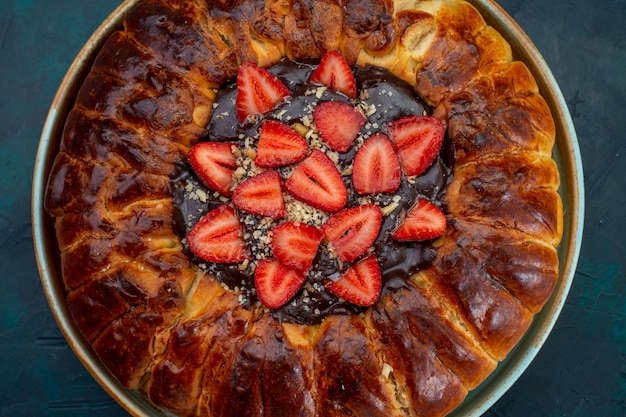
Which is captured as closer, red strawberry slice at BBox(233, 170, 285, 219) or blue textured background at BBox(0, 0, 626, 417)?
red strawberry slice at BBox(233, 170, 285, 219)

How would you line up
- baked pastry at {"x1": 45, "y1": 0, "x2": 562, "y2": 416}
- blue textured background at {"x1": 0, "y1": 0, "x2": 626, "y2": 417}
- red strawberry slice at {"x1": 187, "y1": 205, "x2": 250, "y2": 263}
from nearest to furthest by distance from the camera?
baked pastry at {"x1": 45, "y1": 0, "x2": 562, "y2": 416} < red strawberry slice at {"x1": 187, "y1": 205, "x2": 250, "y2": 263} < blue textured background at {"x1": 0, "y1": 0, "x2": 626, "y2": 417}

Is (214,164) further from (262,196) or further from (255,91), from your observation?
(255,91)

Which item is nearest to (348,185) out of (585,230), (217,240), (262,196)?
(262,196)

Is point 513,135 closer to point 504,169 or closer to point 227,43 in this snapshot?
point 504,169

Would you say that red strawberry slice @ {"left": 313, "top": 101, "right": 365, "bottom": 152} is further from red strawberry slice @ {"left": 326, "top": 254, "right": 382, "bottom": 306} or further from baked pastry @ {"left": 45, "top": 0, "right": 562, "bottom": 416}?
red strawberry slice @ {"left": 326, "top": 254, "right": 382, "bottom": 306}

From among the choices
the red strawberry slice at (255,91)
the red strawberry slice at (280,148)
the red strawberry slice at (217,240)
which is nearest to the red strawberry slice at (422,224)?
the red strawberry slice at (280,148)

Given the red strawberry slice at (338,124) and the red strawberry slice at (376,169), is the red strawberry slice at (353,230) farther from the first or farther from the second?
the red strawberry slice at (338,124)

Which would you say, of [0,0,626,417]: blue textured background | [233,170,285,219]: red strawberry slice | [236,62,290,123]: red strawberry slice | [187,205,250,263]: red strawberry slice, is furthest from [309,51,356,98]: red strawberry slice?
[0,0,626,417]: blue textured background

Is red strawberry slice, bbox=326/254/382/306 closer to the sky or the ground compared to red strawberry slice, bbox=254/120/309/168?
closer to the ground
